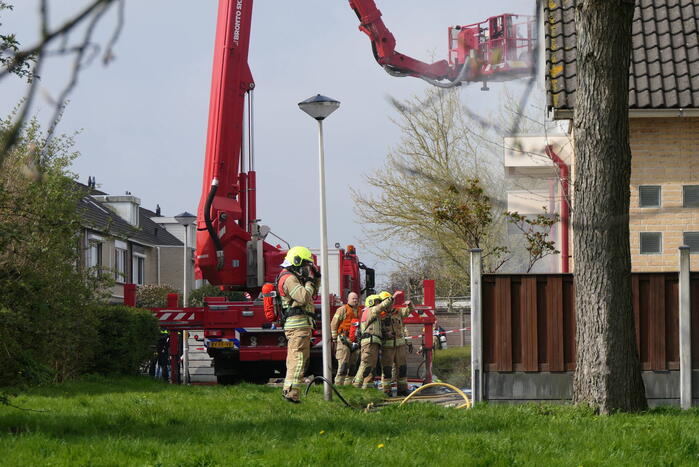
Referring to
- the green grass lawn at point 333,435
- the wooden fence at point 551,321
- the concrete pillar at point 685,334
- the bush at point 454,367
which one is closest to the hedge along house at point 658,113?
the wooden fence at point 551,321

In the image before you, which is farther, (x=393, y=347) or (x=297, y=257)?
(x=393, y=347)

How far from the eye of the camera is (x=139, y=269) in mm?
46625

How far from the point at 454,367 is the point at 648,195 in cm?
1151

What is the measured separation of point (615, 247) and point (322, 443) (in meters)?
3.53

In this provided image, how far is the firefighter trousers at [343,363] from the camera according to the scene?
54.2 feet

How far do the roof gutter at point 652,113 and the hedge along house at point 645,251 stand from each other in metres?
0.01

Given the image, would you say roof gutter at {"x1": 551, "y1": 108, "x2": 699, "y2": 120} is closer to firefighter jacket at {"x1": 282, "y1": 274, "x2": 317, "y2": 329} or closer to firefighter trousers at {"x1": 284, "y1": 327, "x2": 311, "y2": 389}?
firefighter jacket at {"x1": 282, "y1": 274, "x2": 317, "y2": 329}

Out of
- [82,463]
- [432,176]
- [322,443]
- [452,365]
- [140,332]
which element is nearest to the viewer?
[432,176]

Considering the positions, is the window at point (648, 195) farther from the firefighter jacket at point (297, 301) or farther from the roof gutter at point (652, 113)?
the firefighter jacket at point (297, 301)

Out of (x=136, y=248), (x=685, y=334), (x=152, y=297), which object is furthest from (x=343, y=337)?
(x=136, y=248)

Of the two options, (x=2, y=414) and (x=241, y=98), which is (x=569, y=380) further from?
(x=241, y=98)

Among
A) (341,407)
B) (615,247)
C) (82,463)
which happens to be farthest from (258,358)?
(82,463)

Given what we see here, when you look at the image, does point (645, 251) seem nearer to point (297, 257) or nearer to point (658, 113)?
point (658, 113)

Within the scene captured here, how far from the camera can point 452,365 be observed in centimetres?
2472
